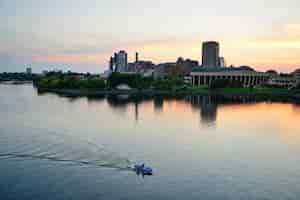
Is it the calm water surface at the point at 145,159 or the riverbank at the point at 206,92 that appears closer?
the calm water surface at the point at 145,159

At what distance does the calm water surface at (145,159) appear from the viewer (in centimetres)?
787

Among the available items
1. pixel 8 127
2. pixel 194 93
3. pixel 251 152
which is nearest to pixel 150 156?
pixel 251 152

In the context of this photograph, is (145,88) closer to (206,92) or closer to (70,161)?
(206,92)

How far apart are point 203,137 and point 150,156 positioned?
4247 millimetres

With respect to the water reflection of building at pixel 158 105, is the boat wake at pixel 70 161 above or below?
below

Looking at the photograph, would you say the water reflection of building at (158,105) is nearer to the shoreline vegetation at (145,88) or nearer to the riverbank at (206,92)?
the riverbank at (206,92)

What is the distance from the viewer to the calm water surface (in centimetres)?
787

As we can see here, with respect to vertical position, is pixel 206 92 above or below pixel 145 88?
below

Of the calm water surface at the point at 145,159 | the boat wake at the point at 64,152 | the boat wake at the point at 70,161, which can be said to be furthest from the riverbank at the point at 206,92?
the boat wake at the point at 70,161

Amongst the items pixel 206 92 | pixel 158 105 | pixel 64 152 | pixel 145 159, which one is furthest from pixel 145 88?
pixel 145 159

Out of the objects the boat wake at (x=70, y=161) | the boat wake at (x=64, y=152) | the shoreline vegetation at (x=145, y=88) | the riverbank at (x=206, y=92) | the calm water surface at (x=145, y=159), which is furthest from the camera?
the shoreline vegetation at (x=145, y=88)

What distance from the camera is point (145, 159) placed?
10.5 meters

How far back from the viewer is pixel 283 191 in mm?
8031

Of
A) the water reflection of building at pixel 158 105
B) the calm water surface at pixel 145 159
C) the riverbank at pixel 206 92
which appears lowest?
the calm water surface at pixel 145 159
